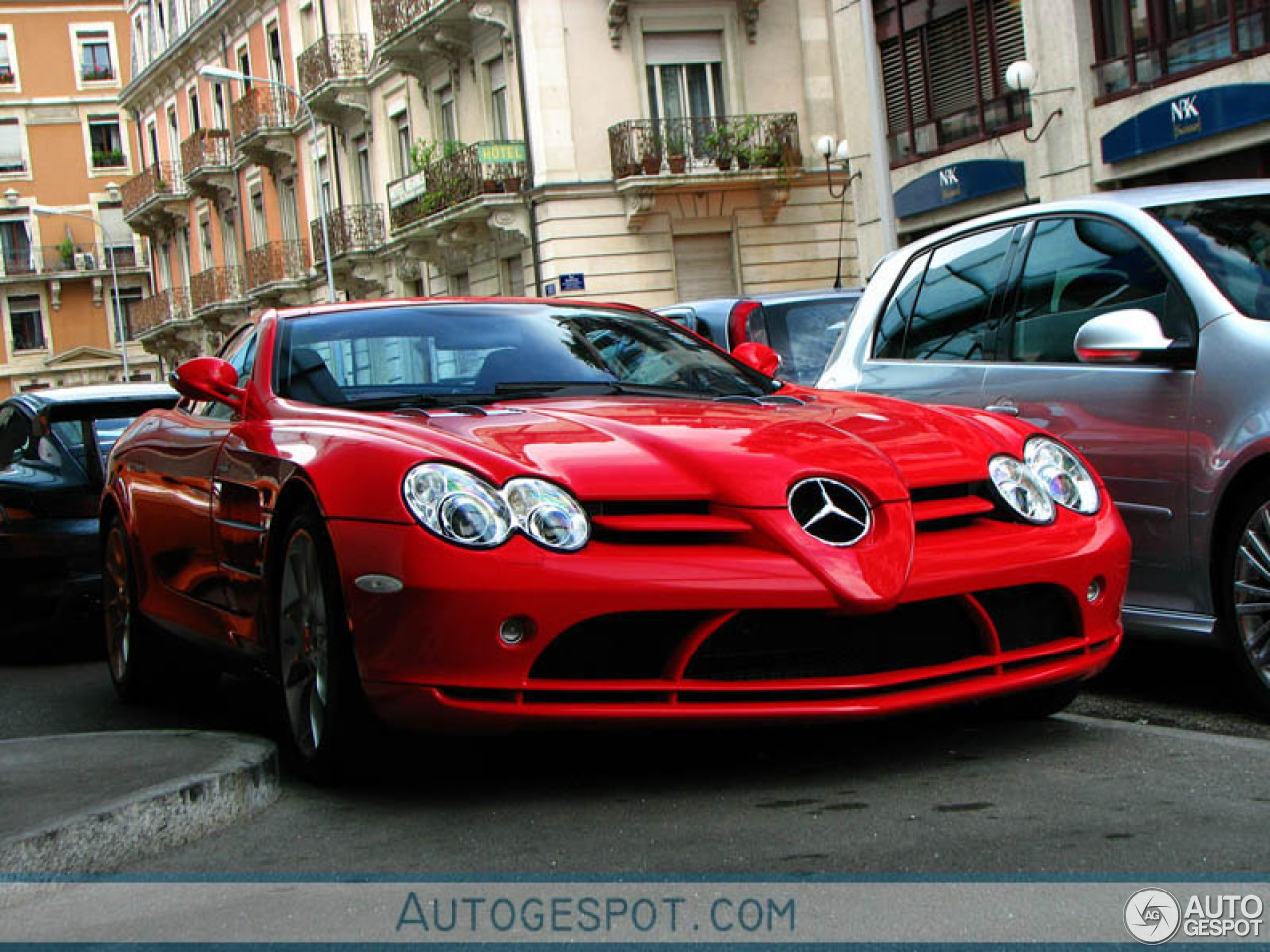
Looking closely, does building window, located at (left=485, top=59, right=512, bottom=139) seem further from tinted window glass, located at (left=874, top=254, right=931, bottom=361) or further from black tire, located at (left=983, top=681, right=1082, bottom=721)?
black tire, located at (left=983, top=681, right=1082, bottom=721)

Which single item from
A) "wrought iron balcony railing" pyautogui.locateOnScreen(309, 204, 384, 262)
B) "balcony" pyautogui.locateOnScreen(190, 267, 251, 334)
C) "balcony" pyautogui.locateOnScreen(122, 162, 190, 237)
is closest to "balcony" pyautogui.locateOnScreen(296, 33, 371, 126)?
"wrought iron balcony railing" pyautogui.locateOnScreen(309, 204, 384, 262)

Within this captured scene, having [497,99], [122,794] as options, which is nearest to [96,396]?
[122,794]

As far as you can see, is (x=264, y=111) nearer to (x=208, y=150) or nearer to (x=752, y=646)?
(x=208, y=150)

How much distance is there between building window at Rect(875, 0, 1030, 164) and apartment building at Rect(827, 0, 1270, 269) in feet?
0.08

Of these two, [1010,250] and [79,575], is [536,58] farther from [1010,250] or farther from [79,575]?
[1010,250]

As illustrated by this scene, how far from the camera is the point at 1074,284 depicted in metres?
6.12

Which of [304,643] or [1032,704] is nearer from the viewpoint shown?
[304,643]

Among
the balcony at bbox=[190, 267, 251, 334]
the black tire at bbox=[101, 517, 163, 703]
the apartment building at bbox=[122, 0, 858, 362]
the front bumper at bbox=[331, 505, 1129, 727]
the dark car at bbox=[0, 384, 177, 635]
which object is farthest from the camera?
the balcony at bbox=[190, 267, 251, 334]

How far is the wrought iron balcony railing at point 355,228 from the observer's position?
133 feet

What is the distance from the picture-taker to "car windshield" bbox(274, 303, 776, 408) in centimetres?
552

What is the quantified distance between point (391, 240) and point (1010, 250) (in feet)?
112

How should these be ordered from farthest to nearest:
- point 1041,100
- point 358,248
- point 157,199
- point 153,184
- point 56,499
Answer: point 153,184 → point 157,199 → point 358,248 → point 1041,100 → point 56,499

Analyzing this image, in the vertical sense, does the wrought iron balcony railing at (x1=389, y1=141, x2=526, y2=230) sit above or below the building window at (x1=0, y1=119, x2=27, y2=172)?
below

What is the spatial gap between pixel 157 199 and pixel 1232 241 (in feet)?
173
